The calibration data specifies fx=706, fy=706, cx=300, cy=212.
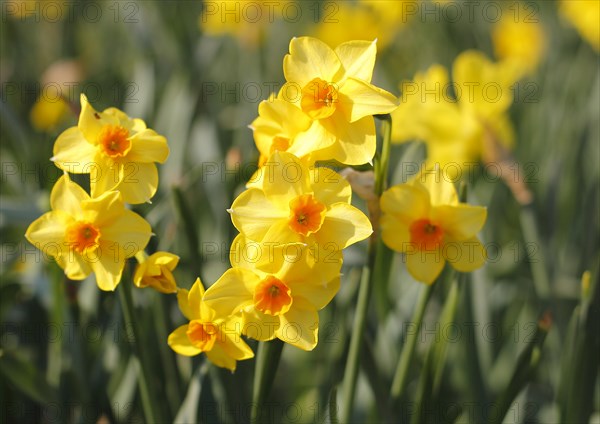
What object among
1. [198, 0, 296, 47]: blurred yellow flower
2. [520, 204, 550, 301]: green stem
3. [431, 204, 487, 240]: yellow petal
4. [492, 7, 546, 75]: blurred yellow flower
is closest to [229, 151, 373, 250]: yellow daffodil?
[431, 204, 487, 240]: yellow petal

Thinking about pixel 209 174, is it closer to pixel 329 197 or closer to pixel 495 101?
pixel 495 101

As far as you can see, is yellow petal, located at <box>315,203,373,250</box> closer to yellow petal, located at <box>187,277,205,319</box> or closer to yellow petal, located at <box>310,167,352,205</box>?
yellow petal, located at <box>310,167,352,205</box>

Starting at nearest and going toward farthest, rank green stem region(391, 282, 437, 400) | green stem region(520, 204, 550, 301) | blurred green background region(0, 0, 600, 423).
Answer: green stem region(391, 282, 437, 400) → blurred green background region(0, 0, 600, 423) → green stem region(520, 204, 550, 301)

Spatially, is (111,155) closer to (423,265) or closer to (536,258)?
(423,265)

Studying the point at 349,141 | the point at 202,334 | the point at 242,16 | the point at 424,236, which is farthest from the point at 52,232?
the point at 242,16

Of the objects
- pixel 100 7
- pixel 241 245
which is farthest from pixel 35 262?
pixel 100 7

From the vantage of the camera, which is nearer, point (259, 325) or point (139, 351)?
point (259, 325)

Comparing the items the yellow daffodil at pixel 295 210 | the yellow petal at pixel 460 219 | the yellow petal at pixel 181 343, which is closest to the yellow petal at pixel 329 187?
the yellow daffodil at pixel 295 210
